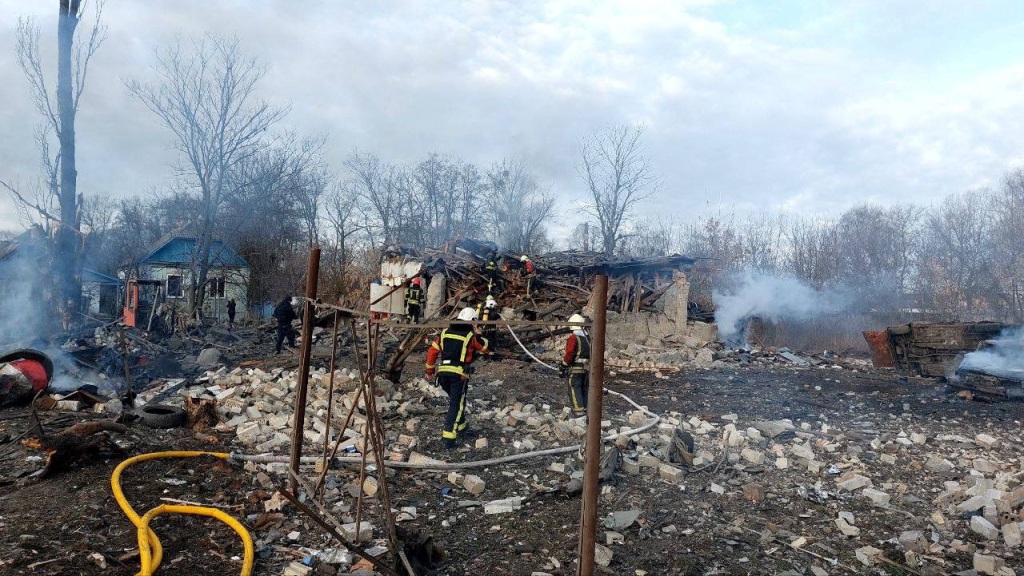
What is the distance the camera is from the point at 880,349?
563 inches

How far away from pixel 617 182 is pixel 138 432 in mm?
28458

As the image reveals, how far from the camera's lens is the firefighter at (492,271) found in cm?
1545

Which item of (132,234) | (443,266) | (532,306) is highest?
(132,234)

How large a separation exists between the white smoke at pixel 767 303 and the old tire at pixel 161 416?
16847 mm

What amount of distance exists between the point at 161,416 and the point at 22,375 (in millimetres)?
2888

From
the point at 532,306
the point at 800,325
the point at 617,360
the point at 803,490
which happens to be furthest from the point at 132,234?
the point at 803,490

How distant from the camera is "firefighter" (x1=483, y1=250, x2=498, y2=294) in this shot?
1545 centimetres

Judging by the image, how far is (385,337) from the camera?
15797 millimetres

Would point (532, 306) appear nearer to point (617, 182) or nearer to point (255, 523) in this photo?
point (255, 523)

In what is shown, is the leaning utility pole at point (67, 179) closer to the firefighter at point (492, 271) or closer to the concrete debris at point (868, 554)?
the firefighter at point (492, 271)

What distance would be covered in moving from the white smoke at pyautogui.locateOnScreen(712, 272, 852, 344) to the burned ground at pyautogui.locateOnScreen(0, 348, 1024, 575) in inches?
471

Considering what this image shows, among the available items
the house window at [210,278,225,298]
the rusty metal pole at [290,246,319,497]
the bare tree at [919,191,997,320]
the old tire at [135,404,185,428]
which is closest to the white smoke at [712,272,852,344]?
the bare tree at [919,191,997,320]

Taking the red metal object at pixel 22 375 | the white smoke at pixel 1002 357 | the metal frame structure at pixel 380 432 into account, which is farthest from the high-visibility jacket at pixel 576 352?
the white smoke at pixel 1002 357

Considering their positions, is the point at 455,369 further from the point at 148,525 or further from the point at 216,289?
the point at 216,289
